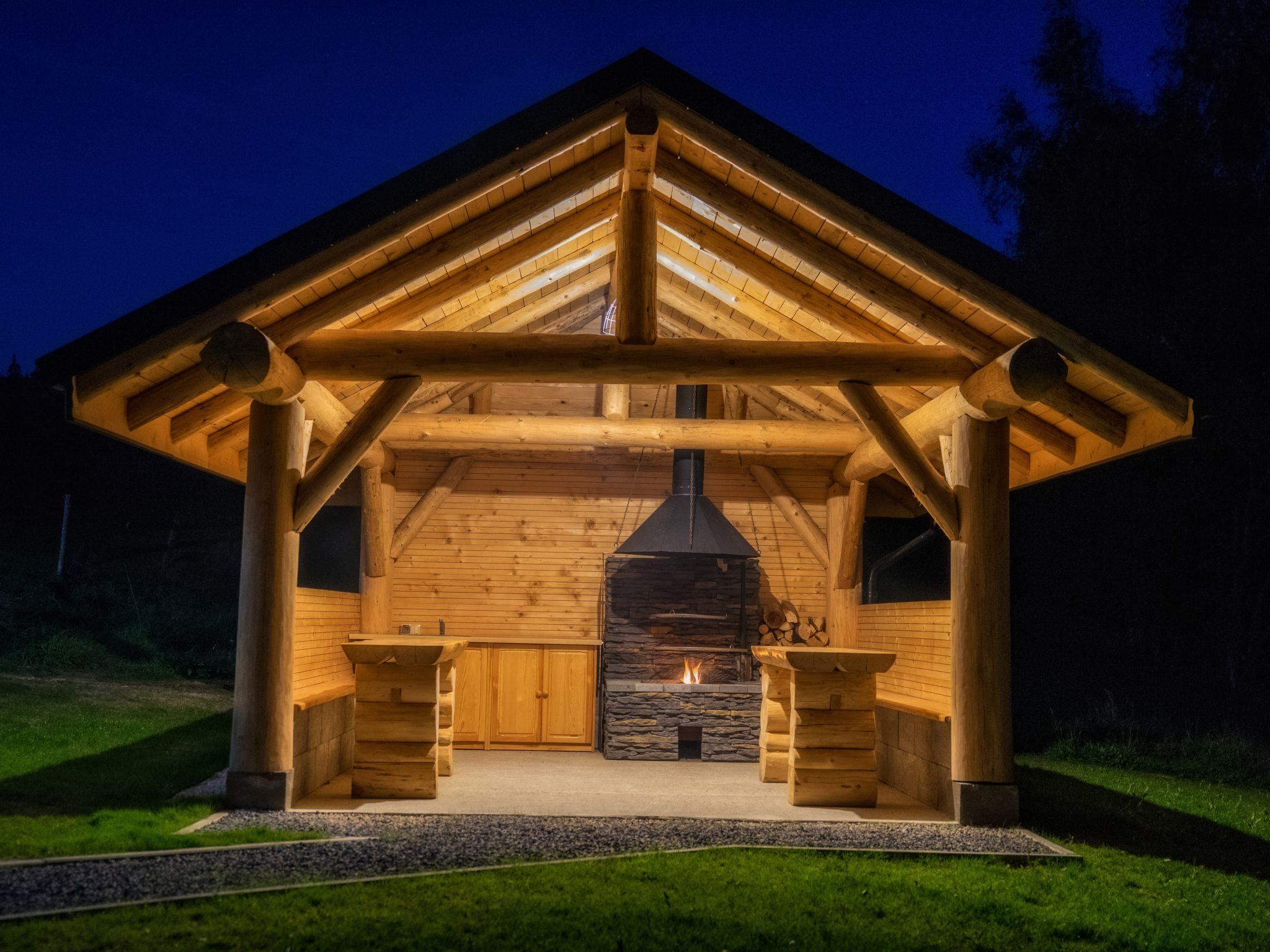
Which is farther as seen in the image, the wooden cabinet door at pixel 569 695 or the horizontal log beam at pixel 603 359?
the wooden cabinet door at pixel 569 695

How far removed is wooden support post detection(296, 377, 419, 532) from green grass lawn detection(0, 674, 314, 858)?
190 centimetres

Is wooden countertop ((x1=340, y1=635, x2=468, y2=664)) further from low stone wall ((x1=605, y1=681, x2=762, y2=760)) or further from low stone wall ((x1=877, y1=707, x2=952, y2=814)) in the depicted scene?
low stone wall ((x1=877, y1=707, x2=952, y2=814))

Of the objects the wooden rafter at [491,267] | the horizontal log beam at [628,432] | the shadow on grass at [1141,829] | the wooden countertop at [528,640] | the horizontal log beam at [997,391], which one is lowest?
the shadow on grass at [1141,829]

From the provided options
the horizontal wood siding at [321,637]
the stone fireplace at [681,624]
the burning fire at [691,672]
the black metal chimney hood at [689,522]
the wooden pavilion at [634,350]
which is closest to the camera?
the wooden pavilion at [634,350]

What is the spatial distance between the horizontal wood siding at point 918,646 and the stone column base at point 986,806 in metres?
0.61

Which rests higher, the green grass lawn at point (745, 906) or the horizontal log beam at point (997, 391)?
the horizontal log beam at point (997, 391)

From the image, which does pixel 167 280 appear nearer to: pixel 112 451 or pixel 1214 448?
pixel 112 451

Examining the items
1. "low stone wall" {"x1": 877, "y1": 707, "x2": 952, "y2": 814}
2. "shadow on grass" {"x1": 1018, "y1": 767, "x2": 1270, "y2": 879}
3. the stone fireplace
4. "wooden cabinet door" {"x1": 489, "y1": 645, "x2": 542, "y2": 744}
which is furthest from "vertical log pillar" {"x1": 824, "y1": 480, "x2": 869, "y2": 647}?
"wooden cabinet door" {"x1": 489, "y1": 645, "x2": 542, "y2": 744}

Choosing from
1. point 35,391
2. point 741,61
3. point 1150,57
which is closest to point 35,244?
point 741,61

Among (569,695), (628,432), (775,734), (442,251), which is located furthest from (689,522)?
(442,251)

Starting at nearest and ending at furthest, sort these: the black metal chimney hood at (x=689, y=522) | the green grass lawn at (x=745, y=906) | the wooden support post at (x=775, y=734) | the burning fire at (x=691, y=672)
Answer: the green grass lawn at (x=745, y=906) → the wooden support post at (x=775, y=734) → the black metal chimney hood at (x=689, y=522) → the burning fire at (x=691, y=672)

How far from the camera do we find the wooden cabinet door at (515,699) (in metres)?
10.8

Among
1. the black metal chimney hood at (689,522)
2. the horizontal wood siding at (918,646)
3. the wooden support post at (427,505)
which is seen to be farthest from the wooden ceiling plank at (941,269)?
the wooden support post at (427,505)

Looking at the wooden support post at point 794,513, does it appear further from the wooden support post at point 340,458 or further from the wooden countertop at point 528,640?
the wooden support post at point 340,458
